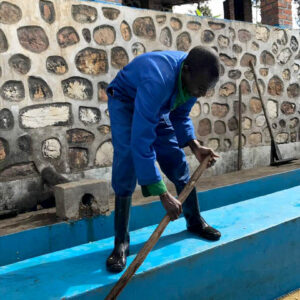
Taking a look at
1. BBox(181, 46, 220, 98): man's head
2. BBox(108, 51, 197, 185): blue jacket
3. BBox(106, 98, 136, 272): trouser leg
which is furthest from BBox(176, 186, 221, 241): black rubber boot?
BBox(181, 46, 220, 98): man's head

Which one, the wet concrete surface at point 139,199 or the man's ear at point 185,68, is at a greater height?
the man's ear at point 185,68

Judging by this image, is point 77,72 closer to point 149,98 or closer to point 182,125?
point 182,125

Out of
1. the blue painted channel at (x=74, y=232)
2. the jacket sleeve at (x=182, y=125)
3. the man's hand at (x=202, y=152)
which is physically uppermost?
the jacket sleeve at (x=182, y=125)

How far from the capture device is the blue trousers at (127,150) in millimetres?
2098

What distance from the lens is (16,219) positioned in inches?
130

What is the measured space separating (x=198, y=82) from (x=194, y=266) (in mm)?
1000

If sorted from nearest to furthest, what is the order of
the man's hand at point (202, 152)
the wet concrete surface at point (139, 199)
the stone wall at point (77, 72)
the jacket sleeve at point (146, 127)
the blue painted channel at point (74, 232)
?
the jacket sleeve at point (146, 127) < the man's hand at point (202, 152) < the blue painted channel at point (74, 232) < the wet concrete surface at point (139, 199) < the stone wall at point (77, 72)

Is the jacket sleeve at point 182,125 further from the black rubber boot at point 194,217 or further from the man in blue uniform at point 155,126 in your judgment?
the black rubber boot at point 194,217

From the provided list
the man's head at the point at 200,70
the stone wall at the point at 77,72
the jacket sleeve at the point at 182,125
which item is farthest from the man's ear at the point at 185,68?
the stone wall at the point at 77,72

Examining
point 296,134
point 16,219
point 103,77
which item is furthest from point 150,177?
point 296,134

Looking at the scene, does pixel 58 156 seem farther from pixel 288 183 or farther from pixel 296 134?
pixel 296 134

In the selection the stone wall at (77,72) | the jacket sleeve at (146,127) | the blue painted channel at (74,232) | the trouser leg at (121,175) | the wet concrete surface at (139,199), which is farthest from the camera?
the stone wall at (77,72)

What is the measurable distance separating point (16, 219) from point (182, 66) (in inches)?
83.9

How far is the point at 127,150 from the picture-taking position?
209cm
